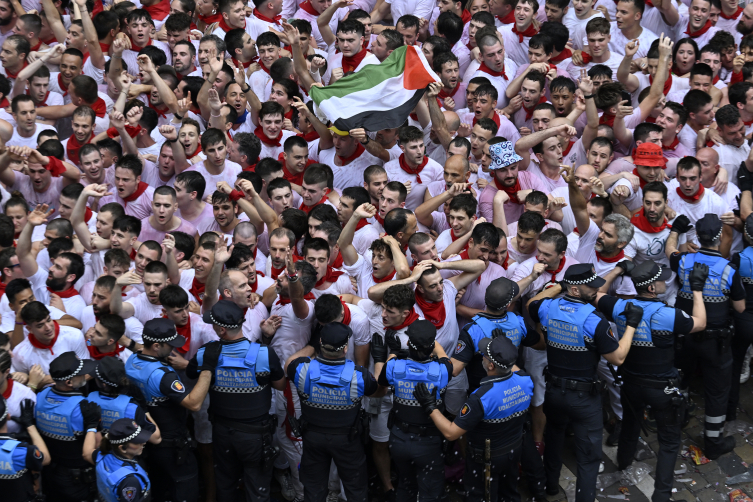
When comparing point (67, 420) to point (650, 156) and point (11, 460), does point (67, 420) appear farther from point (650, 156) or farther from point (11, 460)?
point (650, 156)

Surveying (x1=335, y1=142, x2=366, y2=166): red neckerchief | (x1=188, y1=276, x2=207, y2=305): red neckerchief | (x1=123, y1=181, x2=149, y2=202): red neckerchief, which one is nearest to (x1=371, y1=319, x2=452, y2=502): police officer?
(x1=188, y1=276, x2=207, y2=305): red neckerchief

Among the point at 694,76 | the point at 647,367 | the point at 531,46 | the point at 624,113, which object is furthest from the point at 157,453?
the point at 694,76

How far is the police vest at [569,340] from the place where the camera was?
7309 mm

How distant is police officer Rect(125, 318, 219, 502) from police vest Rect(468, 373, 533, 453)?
7.48ft

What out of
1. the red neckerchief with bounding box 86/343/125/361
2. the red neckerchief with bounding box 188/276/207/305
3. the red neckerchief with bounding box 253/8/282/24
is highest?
the red neckerchief with bounding box 253/8/282/24

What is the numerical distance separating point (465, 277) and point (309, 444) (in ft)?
7.29

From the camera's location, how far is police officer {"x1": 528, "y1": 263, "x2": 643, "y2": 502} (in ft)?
24.0

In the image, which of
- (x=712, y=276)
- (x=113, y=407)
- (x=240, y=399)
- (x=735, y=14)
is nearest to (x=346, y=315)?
(x=240, y=399)

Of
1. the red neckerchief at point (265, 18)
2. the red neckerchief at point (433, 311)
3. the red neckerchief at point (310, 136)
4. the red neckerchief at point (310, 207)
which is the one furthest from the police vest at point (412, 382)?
the red neckerchief at point (265, 18)

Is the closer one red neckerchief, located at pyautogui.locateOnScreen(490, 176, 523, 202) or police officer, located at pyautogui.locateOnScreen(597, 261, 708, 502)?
police officer, located at pyautogui.locateOnScreen(597, 261, 708, 502)

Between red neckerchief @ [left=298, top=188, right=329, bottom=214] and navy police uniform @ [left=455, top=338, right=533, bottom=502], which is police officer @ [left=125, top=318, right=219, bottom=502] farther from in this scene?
red neckerchief @ [left=298, top=188, right=329, bottom=214]

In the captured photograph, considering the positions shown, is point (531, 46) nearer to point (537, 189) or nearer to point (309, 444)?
point (537, 189)

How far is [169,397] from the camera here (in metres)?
6.94

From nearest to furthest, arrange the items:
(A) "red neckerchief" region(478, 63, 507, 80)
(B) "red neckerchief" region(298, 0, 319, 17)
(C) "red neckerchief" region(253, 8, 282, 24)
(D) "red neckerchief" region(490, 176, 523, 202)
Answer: (D) "red neckerchief" region(490, 176, 523, 202), (A) "red neckerchief" region(478, 63, 507, 80), (C) "red neckerchief" region(253, 8, 282, 24), (B) "red neckerchief" region(298, 0, 319, 17)
